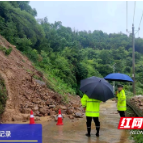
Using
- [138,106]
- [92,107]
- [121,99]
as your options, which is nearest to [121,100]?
[121,99]

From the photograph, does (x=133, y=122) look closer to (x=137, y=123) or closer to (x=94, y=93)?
(x=137, y=123)

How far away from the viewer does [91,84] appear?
19.5 feet

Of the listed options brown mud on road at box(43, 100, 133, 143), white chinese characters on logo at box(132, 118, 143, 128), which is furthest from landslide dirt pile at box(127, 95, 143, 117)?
brown mud on road at box(43, 100, 133, 143)

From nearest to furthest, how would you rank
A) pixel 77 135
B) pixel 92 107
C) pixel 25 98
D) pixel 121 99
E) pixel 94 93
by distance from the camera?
pixel 94 93 → pixel 92 107 → pixel 77 135 → pixel 121 99 → pixel 25 98

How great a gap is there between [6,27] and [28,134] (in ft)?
48.0

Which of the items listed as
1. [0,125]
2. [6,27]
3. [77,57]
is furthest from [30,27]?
[0,125]

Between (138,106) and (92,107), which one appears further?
(138,106)

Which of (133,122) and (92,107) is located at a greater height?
(92,107)

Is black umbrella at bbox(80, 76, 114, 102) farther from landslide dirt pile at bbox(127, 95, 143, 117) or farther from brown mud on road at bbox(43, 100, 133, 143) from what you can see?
landslide dirt pile at bbox(127, 95, 143, 117)

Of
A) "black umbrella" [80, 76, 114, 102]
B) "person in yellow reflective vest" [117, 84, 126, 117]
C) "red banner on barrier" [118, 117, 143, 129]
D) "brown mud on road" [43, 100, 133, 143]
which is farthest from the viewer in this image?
"person in yellow reflective vest" [117, 84, 126, 117]

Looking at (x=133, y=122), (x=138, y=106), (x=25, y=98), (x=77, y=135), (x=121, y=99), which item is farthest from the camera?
(x=138, y=106)

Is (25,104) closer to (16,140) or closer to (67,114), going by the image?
(67,114)

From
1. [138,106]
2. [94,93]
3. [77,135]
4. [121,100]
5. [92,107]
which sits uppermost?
[94,93]

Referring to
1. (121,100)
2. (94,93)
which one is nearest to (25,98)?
(121,100)
